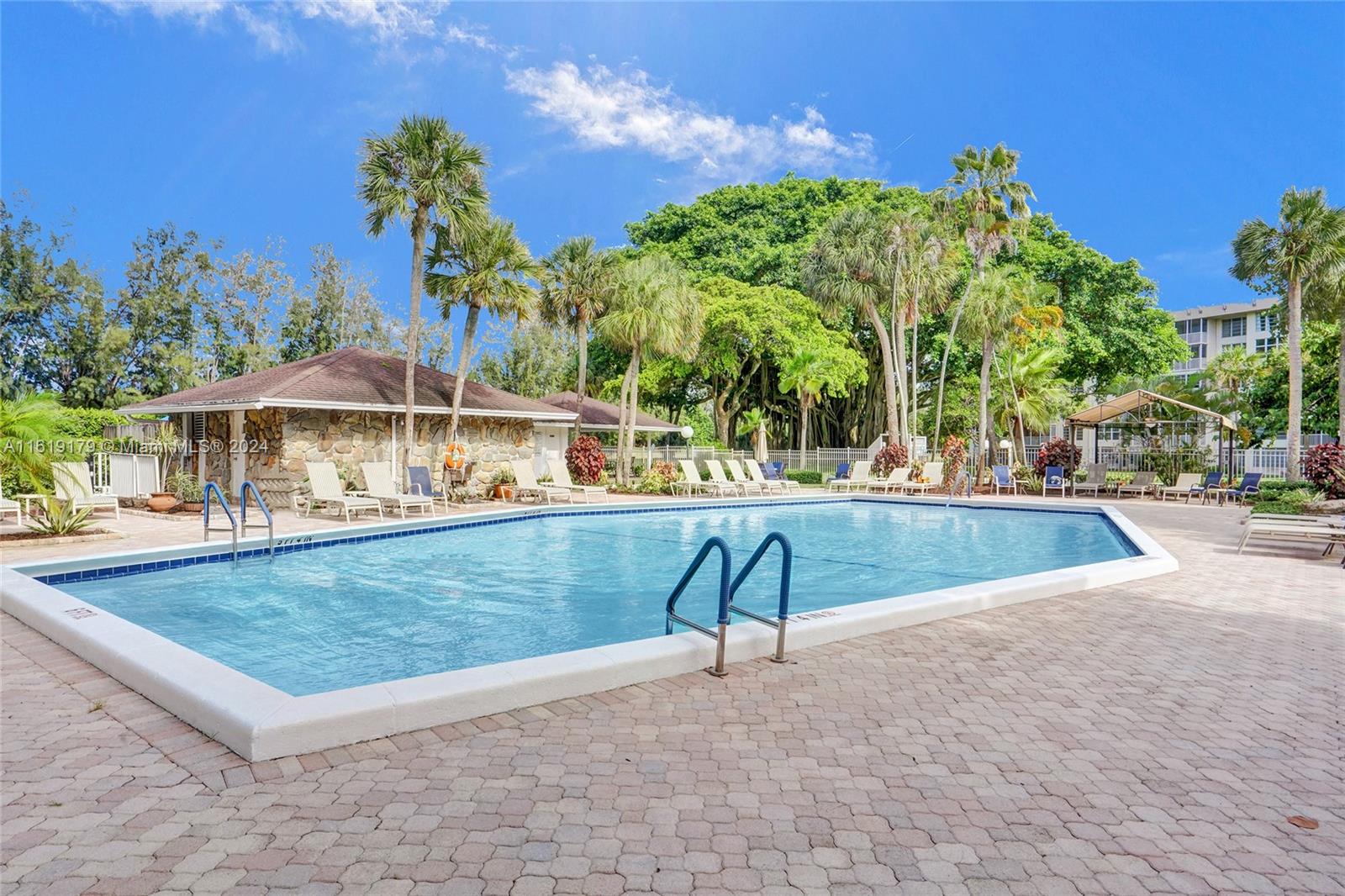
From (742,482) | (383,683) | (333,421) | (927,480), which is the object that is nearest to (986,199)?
(927,480)

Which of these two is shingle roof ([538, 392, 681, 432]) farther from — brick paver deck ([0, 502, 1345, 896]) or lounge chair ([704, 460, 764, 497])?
brick paver deck ([0, 502, 1345, 896])

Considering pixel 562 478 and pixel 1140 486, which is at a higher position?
pixel 562 478

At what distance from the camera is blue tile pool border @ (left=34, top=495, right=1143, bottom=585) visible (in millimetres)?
8312

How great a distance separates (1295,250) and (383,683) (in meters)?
25.4

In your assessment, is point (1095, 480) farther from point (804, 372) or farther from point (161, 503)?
point (161, 503)

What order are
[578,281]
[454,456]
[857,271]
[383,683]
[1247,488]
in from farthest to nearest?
[857,271] → [578,281] → [1247,488] → [454,456] → [383,683]

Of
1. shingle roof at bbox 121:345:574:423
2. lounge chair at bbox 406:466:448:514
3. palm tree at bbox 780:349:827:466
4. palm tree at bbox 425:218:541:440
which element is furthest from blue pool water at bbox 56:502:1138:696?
palm tree at bbox 780:349:827:466

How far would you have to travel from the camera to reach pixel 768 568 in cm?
1018

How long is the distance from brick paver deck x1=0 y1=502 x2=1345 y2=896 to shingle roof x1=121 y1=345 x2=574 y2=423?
11.7 metres

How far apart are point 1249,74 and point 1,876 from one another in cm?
9276

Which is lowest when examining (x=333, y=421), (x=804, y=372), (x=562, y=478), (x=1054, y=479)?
(x=1054, y=479)

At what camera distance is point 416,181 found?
16.0 m

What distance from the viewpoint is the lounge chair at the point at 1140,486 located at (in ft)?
73.3

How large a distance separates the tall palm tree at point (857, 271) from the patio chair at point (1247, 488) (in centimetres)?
909
